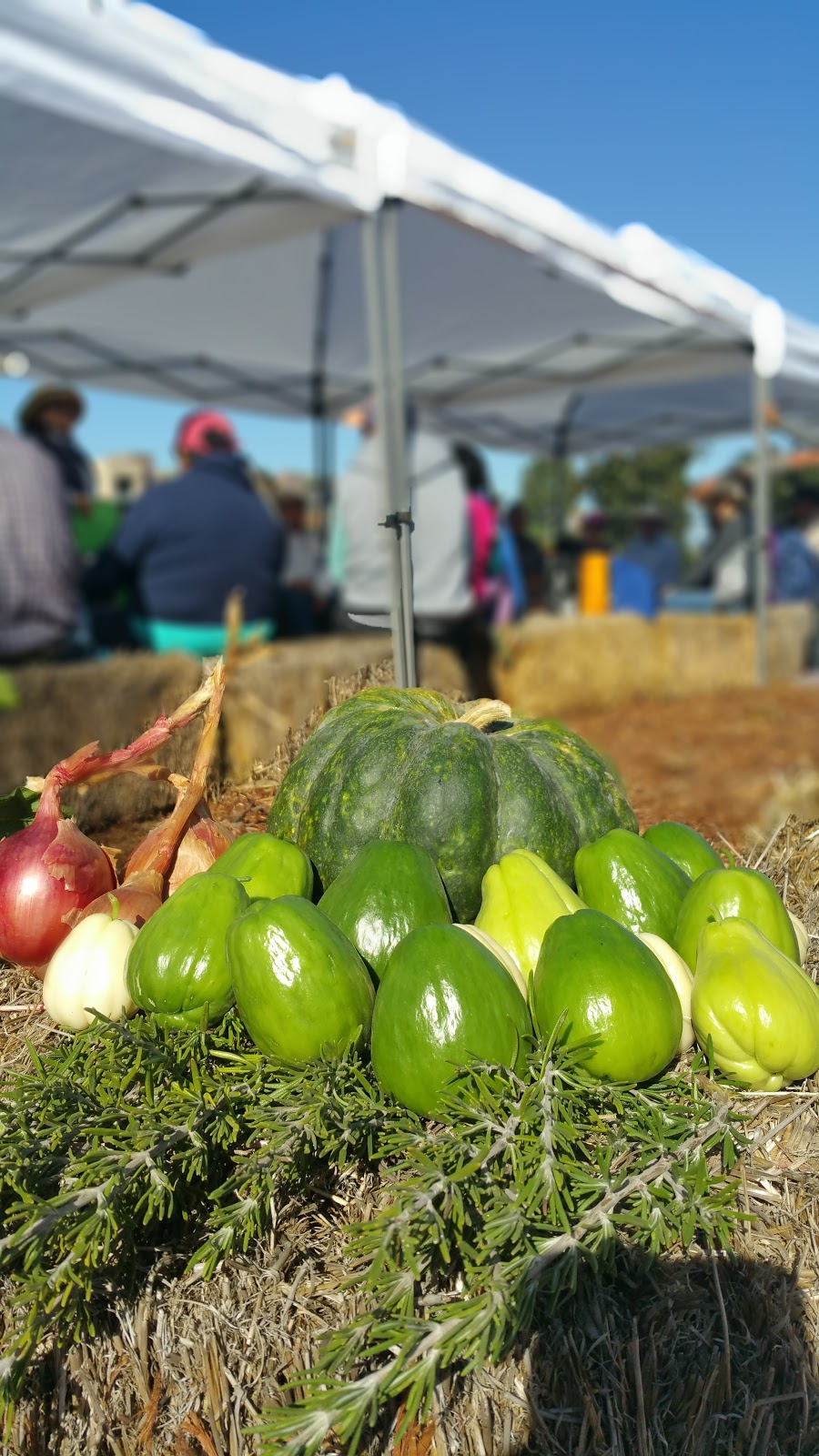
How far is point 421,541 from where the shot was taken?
716 cm

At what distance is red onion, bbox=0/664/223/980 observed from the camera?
161 centimetres

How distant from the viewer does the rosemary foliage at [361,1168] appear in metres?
1.04

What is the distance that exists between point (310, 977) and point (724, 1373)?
652mm

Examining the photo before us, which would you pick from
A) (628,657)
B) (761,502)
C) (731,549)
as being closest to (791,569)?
(731,549)

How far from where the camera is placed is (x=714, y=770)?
19.8 ft

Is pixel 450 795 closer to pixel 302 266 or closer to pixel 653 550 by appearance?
pixel 302 266

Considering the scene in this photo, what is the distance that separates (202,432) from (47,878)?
16.0ft

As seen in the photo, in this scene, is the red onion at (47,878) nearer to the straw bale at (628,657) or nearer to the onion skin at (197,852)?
the onion skin at (197,852)

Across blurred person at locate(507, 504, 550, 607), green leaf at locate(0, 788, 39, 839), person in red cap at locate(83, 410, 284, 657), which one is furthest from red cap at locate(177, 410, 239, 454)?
blurred person at locate(507, 504, 550, 607)

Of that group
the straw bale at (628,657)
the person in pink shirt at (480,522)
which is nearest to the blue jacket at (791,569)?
the straw bale at (628,657)

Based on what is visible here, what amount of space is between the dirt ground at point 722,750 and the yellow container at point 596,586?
274cm

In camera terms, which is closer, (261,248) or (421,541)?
(421,541)

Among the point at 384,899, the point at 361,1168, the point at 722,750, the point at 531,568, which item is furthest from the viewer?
the point at 531,568

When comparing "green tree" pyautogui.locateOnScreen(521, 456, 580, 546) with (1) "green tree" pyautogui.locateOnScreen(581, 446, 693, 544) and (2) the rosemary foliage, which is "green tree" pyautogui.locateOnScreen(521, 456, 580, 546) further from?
(2) the rosemary foliage
